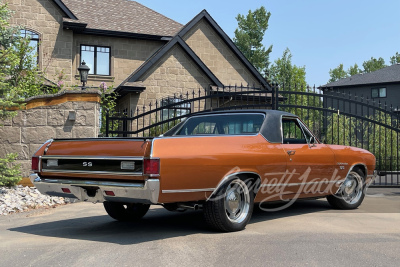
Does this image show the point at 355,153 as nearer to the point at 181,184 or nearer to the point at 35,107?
the point at 181,184

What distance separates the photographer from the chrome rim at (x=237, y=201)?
5.89 metres

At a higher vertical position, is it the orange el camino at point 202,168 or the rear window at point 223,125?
the rear window at point 223,125

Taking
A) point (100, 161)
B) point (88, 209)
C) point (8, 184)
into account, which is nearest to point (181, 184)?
Result: point (100, 161)

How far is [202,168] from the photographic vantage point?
5520 millimetres

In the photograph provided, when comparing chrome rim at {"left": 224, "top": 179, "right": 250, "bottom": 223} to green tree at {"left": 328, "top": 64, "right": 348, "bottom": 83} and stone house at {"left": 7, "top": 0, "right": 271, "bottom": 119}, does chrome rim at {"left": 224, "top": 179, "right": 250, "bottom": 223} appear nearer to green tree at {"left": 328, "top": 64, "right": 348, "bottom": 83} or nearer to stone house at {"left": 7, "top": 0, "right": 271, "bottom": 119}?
stone house at {"left": 7, "top": 0, "right": 271, "bottom": 119}

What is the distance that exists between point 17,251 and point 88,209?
336 cm

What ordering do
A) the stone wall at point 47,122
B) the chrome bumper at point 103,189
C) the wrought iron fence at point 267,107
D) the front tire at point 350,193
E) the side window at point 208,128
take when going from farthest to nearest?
the wrought iron fence at point 267,107 < the stone wall at point 47,122 < the front tire at point 350,193 < the side window at point 208,128 < the chrome bumper at point 103,189

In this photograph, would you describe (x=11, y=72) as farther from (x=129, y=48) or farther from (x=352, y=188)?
(x=129, y=48)

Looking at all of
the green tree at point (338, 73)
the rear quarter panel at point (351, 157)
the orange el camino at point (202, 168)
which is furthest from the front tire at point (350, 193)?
the green tree at point (338, 73)

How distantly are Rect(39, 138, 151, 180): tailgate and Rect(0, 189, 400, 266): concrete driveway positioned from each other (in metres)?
0.80

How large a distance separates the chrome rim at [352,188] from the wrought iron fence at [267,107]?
146 centimetres

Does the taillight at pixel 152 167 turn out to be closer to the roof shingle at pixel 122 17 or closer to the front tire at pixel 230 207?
the front tire at pixel 230 207

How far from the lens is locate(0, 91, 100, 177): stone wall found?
9906 millimetres

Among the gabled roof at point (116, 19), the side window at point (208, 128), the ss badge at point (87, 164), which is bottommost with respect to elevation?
the ss badge at point (87, 164)
